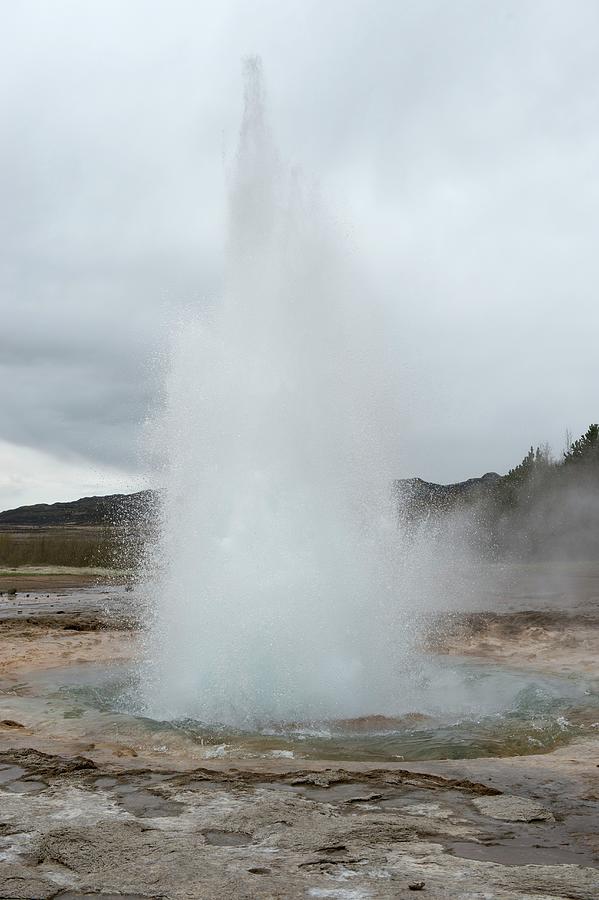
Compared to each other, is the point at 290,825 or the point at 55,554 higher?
the point at 55,554

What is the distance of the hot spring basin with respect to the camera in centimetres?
648

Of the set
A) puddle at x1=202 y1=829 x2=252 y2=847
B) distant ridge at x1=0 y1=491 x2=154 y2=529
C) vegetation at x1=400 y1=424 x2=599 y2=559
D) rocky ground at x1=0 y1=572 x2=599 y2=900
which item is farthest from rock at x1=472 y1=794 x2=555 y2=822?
distant ridge at x1=0 y1=491 x2=154 y2=529

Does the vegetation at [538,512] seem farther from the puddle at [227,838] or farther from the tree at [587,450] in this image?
the puddle at [227,838]

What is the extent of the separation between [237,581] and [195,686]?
1214mm

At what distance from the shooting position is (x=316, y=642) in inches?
336

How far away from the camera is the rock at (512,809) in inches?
170

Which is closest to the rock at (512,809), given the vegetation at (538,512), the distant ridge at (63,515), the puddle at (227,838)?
the puddle at (227,838)

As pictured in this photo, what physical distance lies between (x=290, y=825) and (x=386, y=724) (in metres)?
3.54

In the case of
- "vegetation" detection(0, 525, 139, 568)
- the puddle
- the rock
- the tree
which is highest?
the tree

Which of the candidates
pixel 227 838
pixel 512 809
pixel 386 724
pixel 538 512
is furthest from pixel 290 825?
pixel 538 512

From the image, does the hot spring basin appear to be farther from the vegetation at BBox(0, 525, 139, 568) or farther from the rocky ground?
the vegetation at BBox(0, 525, 139, 568)

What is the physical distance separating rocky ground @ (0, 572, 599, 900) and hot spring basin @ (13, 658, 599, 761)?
436 millimetres

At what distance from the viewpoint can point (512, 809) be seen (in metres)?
4.46

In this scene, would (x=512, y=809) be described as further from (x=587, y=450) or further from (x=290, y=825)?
(x=587, y=450)
